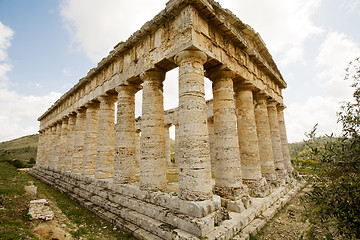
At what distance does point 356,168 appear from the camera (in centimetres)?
308

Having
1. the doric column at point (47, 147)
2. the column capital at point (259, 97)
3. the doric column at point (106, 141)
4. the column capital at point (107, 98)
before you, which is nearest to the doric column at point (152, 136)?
the column capital at point (107, 98)

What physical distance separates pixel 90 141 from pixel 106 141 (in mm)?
2171

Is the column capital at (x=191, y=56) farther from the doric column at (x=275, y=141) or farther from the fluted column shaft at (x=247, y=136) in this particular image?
the doric column at (x=275, y=141)

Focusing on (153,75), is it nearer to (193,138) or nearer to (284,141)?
(193,138)

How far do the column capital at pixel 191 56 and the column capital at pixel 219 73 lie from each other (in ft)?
4.66

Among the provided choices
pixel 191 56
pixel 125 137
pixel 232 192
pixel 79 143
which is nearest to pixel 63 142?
pixel 79 143

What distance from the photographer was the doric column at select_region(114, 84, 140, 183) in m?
8.68

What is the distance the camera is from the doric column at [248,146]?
327 inches

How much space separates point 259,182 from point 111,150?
326 inches

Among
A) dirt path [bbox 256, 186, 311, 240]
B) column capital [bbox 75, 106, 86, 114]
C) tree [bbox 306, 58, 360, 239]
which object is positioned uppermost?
column capital [bbox 75, 106, 86, 114]

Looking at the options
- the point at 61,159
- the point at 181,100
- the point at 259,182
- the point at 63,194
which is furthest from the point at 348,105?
the point at 61,159

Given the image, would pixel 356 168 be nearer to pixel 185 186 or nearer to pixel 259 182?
pixel 185 186

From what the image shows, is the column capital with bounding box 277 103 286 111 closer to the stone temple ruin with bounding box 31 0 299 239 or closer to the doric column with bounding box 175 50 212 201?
the stone temple ruin with bounding box 31 0 299 239

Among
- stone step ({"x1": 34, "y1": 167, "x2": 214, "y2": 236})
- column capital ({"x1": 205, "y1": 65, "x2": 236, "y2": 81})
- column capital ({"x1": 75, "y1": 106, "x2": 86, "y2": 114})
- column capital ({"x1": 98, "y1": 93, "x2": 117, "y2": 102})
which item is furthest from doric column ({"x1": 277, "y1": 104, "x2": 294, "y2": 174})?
column capital ({"x1": 75, "y1": 106, "x2": 86, "y2": 114})
